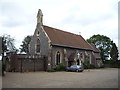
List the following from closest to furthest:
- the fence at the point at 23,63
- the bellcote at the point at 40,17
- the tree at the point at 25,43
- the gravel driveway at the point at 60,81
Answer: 1. the gravel driveway at the point at 60,81
2. the fence at the point at 23,63
3. the bellcote at the point at 40,17
4. the tree at the point at 25,43

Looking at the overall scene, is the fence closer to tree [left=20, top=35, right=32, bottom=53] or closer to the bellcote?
the bellcote

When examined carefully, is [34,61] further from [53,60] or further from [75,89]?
[75,89]

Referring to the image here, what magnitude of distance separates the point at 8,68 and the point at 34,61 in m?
5.80

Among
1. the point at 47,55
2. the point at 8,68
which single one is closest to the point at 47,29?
the point at 47,55

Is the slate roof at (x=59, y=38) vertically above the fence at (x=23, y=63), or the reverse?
the slate roof at (x=59, y=38)

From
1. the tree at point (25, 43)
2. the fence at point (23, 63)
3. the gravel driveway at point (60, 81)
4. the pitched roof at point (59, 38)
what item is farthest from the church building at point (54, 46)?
the tree at point (25, 43)

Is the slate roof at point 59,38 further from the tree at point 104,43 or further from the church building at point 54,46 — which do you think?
the tree at point 104,43

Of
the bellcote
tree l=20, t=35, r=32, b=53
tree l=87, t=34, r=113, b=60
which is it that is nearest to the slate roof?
the bellcote

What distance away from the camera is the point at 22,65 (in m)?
38.2

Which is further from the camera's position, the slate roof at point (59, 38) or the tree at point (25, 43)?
the tree at point (25, 43)

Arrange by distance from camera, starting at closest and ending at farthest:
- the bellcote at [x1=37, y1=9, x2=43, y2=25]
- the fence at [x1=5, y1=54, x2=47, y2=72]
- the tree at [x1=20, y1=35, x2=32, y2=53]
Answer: the fence at [x1=5, y1=54, x2=47, y2=72]
the bellcote at [x1=37, y1=9, x2=43, y2=25]
the tree at [x1=20, y1=35, x2=32, y2=53]

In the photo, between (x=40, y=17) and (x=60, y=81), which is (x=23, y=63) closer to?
(x=40, y=17)

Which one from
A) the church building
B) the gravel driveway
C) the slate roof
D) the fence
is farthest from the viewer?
the slate roof

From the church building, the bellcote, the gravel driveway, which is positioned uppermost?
the bellcote
